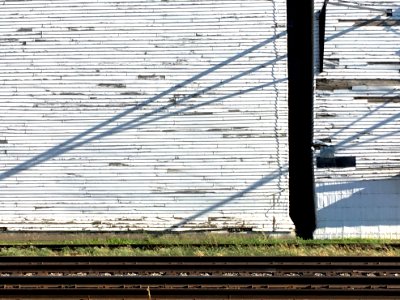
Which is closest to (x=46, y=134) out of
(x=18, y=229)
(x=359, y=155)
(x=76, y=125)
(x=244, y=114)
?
(x=76, y=125)

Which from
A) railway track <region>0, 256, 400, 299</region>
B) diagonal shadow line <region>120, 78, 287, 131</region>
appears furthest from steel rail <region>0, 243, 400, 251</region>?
diagonal shadow line <region>120, 78, 287, 131</region>

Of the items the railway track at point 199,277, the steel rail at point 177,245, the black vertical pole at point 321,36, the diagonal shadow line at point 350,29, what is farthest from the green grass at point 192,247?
the diagonal shadow line at point 350,29

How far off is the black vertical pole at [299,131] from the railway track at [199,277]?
167 inches

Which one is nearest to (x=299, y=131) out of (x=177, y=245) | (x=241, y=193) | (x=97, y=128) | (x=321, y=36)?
(x=241, y=193)

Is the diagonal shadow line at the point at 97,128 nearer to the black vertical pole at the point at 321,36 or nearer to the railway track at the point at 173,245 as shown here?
the black vertical pole at the point at 321,36

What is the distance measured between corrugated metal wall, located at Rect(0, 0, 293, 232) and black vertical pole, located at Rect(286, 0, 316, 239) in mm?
494

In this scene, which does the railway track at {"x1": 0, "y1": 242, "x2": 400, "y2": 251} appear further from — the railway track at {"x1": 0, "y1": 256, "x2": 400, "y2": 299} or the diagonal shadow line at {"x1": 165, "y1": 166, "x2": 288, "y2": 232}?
the railway track at {"x1": 0, "y1": 256, "x2": 400, "y2": 299}

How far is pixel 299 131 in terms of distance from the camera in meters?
17.8

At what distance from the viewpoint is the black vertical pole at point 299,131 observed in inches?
691

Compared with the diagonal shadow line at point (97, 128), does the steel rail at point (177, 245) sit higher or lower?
lower

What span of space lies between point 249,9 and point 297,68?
2074 mm

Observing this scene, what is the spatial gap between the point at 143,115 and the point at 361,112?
5.87 m

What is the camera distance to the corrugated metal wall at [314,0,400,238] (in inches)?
687

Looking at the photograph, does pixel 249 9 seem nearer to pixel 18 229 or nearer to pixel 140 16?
pixel 140 16
